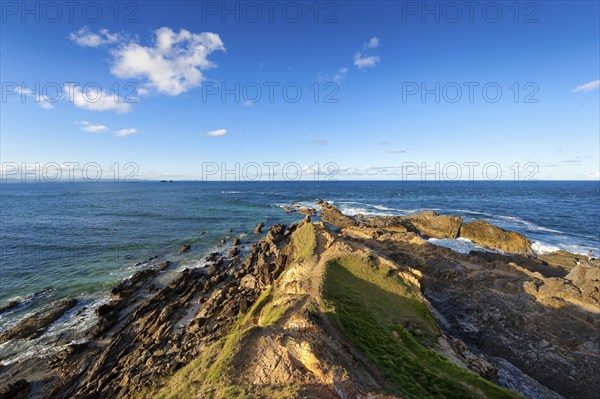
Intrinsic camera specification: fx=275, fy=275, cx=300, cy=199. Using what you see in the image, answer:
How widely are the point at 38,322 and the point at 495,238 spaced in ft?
178

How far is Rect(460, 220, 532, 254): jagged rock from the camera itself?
39.7 m

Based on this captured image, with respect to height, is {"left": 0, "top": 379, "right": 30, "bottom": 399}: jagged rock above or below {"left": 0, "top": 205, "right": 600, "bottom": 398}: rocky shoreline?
below

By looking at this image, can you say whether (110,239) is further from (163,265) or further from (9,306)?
(9,306)

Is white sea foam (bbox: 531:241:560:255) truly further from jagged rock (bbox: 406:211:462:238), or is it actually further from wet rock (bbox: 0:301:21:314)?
wet rock (bbox: 0:301:21:314)

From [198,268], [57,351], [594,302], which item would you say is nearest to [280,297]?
[57,351]

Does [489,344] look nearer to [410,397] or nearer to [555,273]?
[410,397]

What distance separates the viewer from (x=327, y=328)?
13867mm

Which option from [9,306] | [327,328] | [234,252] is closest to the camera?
[327,328]

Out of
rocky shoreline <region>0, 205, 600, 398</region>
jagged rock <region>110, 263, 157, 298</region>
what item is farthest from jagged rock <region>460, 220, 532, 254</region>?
jagged rock <region>110, 263, 157, 298</region>

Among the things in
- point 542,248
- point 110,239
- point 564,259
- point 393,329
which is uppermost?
point 110,239

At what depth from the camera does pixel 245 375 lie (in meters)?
11.3

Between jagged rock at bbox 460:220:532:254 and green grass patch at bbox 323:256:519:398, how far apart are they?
29.2 meters

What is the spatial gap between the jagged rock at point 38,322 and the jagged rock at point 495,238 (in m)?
51.4

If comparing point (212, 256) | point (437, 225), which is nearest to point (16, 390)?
point (212, 256)
